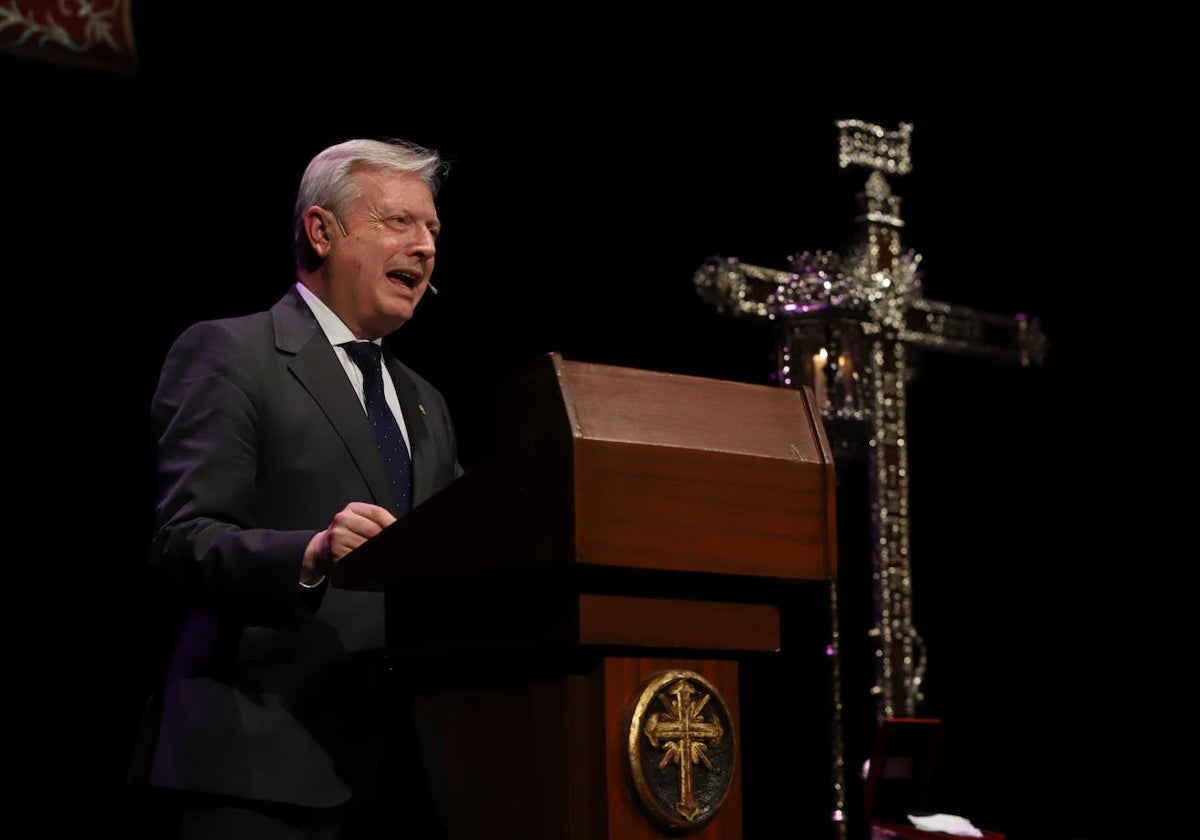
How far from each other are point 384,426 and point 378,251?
0.22 m

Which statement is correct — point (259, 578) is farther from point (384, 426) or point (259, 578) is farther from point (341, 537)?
point (384, 426)

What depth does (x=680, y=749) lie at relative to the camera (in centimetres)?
148

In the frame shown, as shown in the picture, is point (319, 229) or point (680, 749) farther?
point (319, 229)

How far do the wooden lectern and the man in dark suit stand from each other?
A: 0.13 m

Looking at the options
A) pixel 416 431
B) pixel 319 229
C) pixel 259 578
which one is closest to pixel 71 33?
pixel 319 229

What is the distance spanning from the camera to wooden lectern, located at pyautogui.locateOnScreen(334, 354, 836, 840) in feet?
4.64

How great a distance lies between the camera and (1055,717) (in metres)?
4.37

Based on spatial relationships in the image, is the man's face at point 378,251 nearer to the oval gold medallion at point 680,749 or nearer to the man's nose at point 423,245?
the man's nose at point 423,245

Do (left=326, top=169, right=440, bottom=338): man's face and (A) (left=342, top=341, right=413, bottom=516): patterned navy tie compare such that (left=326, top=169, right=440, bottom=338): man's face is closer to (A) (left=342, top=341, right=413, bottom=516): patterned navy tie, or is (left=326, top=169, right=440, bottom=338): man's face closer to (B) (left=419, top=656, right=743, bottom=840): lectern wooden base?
(A) (left=342, top=341, right=413, bottom=516): patterned navy tie

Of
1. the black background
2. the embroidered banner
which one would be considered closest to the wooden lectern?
the black background

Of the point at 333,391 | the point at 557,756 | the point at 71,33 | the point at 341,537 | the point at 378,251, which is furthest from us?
the point at 71,33

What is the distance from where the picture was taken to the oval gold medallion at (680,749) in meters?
1.45

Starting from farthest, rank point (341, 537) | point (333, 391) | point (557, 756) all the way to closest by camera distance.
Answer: point (333, 391)
point (341, 537)
point (557, 756)

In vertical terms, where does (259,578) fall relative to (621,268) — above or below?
below
